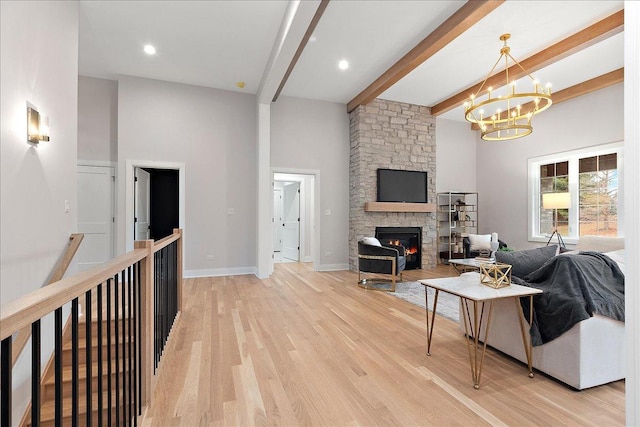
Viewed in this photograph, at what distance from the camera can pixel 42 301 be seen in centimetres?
71

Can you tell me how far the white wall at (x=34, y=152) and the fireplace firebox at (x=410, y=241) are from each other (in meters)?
5.26

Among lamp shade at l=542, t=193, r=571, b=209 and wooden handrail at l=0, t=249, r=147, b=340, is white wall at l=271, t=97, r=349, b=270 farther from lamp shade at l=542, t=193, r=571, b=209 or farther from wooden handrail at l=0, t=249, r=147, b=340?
wooden handrail at l=0, t=249, r=147, b=340

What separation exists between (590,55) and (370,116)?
336 cm

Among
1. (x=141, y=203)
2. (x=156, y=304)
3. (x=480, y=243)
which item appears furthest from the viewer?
(x=480, y=243)

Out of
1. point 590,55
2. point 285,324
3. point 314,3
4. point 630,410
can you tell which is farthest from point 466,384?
point 590,55

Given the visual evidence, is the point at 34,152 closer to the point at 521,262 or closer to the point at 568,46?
the point at 521,262

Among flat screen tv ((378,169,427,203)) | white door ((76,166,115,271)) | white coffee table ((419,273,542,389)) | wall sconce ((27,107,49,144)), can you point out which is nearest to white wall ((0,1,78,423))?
wall sconce ((27,107,49,144))

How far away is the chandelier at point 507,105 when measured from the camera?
3518mm

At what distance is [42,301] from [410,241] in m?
6.47

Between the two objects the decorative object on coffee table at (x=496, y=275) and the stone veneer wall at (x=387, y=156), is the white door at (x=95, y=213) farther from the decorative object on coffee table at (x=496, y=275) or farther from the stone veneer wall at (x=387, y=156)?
the decorative object on coffee table at (x=496, y=275)

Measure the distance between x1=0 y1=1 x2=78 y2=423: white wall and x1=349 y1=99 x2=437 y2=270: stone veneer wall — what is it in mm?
4465

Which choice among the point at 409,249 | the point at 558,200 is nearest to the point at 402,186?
the point at 409,249

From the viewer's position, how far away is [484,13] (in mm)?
3293

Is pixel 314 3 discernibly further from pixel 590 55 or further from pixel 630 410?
pixel 590 55
